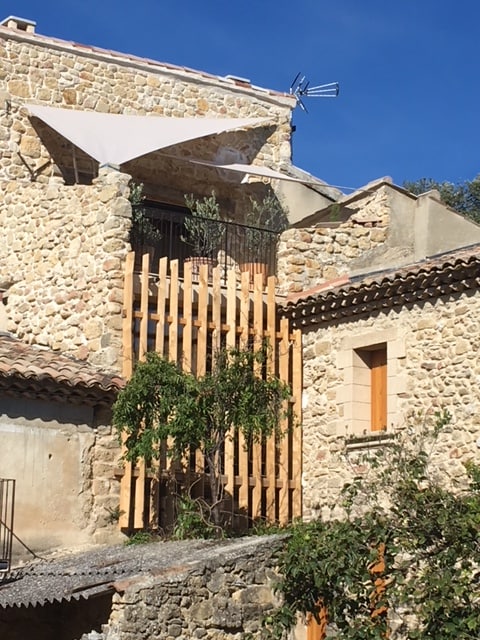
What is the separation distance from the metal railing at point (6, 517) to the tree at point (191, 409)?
1.56 metres

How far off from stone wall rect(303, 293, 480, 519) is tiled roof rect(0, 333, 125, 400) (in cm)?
287

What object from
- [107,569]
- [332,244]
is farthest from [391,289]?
[107,569]

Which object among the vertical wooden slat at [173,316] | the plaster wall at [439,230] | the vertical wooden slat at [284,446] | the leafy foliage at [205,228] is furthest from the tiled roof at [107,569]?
the plaster wall at [439,230]

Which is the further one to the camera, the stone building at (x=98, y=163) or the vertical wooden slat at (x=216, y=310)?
the stone building at (x=98, y=163)

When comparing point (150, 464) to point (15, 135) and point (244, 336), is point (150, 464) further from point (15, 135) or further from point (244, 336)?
point (15, 135)

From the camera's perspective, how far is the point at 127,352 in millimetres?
17688

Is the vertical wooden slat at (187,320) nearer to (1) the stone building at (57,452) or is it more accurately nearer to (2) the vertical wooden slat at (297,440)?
(1) the stone building at (57,452)

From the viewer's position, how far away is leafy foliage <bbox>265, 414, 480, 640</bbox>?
39.1 ft

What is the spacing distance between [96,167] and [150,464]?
6.33 m

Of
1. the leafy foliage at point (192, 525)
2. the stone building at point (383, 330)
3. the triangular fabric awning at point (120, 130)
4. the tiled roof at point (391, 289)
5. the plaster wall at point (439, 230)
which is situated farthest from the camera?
the plaster wall at point (439, 230)

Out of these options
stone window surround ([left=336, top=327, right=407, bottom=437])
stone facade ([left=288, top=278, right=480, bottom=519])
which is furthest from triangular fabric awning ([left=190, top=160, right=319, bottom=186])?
stone window surround ([left=336, top=327, right=407, bottom=437])

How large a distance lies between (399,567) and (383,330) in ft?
16.1

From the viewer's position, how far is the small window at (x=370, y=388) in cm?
1747

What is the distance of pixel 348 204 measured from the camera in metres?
21.3
